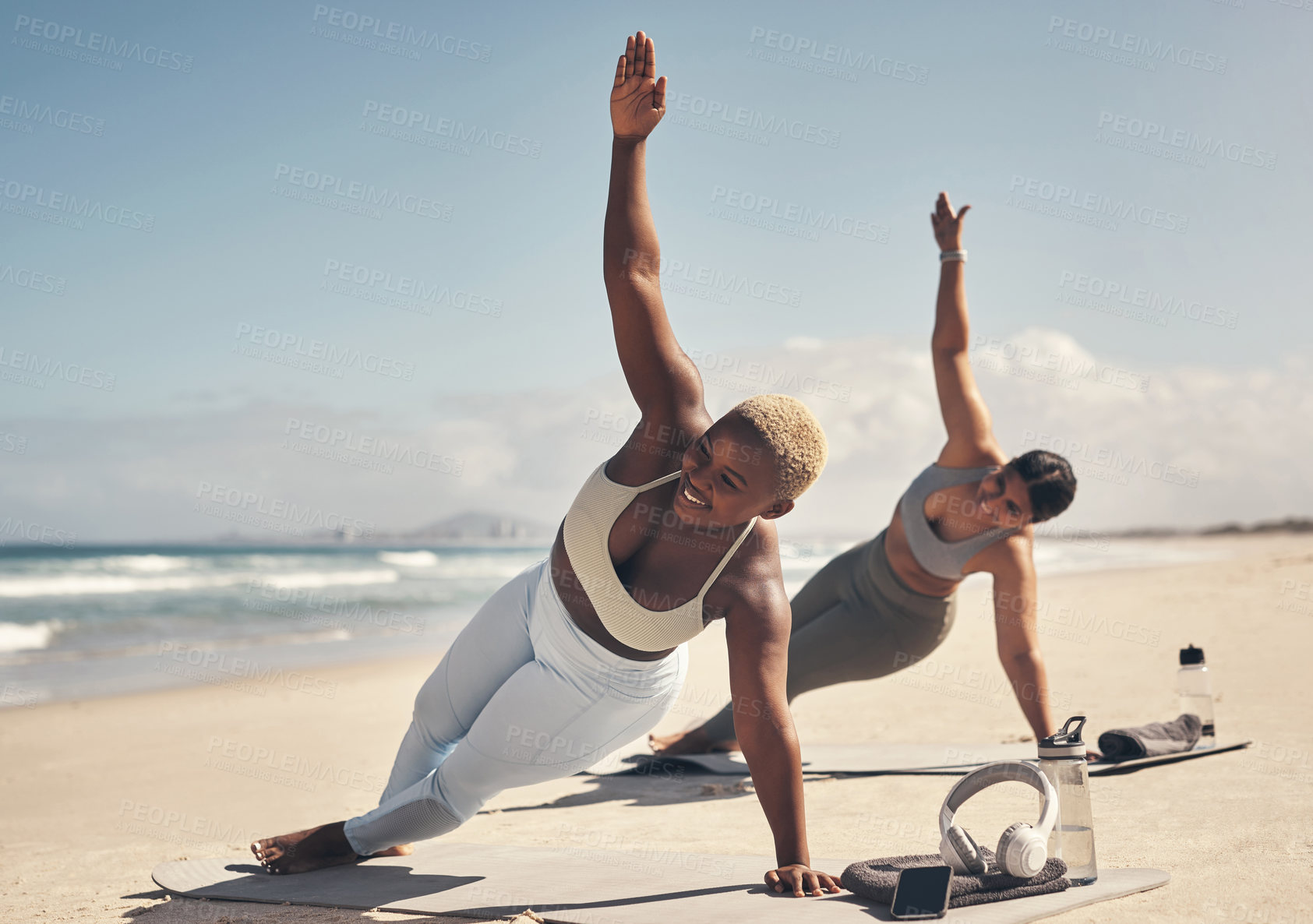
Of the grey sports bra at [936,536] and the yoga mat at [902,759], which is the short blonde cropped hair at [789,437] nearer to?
the grey sports bra at [936,536]

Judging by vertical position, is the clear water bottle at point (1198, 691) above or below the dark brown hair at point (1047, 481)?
below

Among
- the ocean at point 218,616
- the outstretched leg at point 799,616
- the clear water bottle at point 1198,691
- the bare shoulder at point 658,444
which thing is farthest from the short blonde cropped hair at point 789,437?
the ocean at point 218,616

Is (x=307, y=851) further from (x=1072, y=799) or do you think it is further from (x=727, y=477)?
(x=1072, y=799)

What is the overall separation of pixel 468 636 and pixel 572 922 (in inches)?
39.6

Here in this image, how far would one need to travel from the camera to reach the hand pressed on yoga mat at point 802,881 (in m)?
2.77

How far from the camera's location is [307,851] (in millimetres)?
3533

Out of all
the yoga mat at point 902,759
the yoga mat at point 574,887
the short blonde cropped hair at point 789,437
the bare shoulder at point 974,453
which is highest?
the bare shoulder at point 974,453

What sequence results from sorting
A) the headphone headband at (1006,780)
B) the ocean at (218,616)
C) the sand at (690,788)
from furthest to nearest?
1. the ocean at (218,616)
2. the sand at (690,788)
3. the headphone headband at (1006,780)

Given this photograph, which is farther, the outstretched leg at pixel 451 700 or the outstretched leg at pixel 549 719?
the outstretched leg at pixel 451 700

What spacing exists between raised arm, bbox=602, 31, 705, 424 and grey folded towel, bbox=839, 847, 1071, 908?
4.70ft

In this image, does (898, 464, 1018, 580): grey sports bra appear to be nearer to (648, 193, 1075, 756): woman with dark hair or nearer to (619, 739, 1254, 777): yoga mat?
(648, 193, 1075, 756): woman with dark hair

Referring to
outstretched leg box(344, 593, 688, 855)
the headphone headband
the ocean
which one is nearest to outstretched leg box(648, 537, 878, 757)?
outstretched leg box(344, 593, 688, 855)

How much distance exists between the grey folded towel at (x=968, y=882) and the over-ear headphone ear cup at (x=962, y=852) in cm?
2

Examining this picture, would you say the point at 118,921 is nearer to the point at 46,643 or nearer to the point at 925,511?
the point at 925,511
